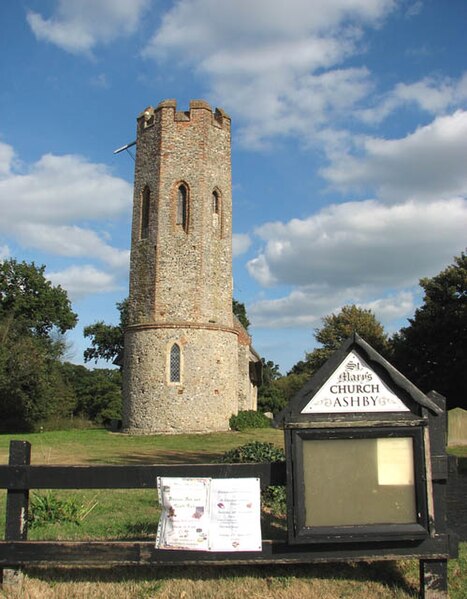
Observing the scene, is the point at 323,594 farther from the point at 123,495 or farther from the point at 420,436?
the point at 123,495

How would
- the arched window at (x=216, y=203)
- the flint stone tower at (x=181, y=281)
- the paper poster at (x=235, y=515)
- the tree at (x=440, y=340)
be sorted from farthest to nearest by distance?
the tree at (x=440, y=340), the arched window at (x=216, y=203), the flint stone tower at (x=181, y=281), the paper poster at (x=235, y=515)

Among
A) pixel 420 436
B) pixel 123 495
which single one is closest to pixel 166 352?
pixel 123 495

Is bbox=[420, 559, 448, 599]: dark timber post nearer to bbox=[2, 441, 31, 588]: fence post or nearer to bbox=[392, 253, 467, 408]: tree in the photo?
bbox=[2, 441, 31, 588]: fence post

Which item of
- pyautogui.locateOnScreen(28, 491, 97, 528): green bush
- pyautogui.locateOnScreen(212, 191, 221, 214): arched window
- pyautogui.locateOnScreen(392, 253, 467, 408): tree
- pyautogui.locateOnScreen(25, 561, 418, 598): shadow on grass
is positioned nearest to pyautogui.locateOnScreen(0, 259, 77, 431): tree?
pyautogui.locateOnScreen(212, 191, 221, 214): arched window

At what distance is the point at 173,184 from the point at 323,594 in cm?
2493

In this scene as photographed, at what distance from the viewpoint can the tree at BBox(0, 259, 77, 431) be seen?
35.1 m

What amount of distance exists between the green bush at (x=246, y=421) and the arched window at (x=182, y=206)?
373 inches

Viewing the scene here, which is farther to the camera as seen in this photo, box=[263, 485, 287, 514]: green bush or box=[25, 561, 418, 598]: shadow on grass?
box=[263, 485, 287, 514]: green bush

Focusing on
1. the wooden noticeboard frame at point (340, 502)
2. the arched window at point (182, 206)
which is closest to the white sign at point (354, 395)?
the wooden noticeboard frame at point (340, 502)

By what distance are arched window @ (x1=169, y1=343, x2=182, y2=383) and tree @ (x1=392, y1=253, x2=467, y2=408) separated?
16.4 m

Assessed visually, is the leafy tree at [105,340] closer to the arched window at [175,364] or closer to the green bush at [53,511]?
the arched window at [175,364]

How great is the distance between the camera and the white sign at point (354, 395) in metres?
4.91

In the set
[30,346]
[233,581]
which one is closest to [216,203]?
[30,346]

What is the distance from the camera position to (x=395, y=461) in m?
4.82
